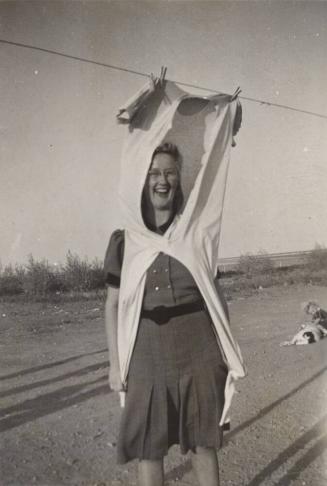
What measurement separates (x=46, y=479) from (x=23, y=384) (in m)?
2.15

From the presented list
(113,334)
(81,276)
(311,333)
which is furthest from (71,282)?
(113,334)

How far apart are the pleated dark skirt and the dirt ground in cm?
94

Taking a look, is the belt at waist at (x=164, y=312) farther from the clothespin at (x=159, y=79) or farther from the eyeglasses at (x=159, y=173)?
the clothespin at (x=159, y=79)

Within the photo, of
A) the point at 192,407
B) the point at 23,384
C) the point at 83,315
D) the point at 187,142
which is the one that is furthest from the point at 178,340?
the point at 83,315

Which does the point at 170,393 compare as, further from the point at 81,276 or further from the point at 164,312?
the point at 81,276

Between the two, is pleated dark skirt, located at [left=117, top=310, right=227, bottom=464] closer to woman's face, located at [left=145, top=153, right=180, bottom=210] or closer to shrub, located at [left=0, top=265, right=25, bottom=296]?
woman's face, located at [left=145, top=153, right=180, bottom=210]

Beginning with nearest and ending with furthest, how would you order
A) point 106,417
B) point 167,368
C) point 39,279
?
point 167,368 < point 106,417 < point 39,279

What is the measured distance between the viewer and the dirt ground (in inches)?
117

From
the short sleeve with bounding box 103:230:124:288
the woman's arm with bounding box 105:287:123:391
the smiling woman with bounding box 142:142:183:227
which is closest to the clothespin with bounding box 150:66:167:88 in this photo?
the smiling woman with bounding box 142:142:183:227

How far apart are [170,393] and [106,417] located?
6.90 ft

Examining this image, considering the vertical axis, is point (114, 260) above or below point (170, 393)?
above

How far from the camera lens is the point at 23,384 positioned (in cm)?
497

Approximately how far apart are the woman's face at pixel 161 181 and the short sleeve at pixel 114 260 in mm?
228

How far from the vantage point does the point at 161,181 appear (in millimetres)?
2080
